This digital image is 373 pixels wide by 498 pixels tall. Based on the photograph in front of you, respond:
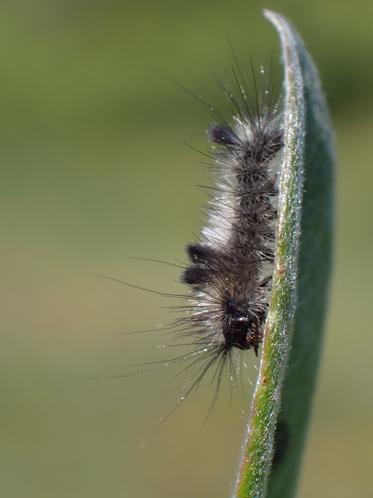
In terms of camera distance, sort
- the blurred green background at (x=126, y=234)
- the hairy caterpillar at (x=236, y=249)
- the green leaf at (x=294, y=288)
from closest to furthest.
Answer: the green leaf at (x=294, y=288) → the hairy caterpillar at (x=236, y=249) → the blurred green background at (x=126, y=234)

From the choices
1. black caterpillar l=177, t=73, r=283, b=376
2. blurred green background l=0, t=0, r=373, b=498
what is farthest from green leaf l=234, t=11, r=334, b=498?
blurred green background l=0, t=0, r=373, b=498

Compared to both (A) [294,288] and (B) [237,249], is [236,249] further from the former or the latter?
(A) [294,288]

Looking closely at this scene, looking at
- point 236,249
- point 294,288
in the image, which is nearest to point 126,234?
point 236,249

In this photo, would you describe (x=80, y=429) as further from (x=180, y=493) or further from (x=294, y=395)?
(x=294, y=395)

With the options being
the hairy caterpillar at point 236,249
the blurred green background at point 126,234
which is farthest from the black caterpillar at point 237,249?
the blurred green background at point 126,234

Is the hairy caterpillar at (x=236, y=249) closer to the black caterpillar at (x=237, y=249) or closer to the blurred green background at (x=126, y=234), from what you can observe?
the black caterpillar at (x=237, y=249)

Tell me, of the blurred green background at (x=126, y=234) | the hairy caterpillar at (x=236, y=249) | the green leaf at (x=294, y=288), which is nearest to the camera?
the green leaf at (x=294, y=288)

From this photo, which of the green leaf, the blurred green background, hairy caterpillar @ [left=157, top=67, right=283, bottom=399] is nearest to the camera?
the green leaf

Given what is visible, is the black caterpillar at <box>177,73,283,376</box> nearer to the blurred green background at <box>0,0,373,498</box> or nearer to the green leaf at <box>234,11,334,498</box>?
the green leaf at <box>234,11,334,498</box>
